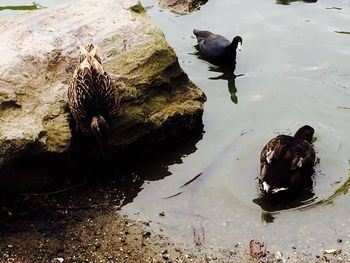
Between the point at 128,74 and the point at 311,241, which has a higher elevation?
the point at 128,74

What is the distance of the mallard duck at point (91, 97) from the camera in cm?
635

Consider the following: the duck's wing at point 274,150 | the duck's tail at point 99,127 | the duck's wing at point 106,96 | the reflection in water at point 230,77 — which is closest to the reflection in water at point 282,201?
the duck's wing at point 274,150

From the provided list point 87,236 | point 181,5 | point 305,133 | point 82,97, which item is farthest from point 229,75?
point 87,236

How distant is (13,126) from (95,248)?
63.0 inches

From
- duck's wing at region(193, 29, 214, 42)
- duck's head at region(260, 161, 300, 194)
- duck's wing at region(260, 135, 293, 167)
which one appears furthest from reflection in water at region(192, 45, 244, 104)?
duck's head at region(260, 161, 300, 194)

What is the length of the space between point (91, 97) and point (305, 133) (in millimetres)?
2646

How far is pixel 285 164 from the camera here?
6203 millimetres

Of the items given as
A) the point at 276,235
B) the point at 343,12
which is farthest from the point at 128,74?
the point at 343,12

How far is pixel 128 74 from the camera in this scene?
7016 millimetres

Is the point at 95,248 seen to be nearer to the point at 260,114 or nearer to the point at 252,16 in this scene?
the point at 260,114

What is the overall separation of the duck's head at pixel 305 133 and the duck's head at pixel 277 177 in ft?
2.63

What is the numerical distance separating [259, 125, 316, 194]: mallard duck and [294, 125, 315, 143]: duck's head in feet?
0.96

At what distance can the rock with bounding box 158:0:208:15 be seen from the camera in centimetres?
1130

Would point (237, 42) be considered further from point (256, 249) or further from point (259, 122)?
point (256, 249)
